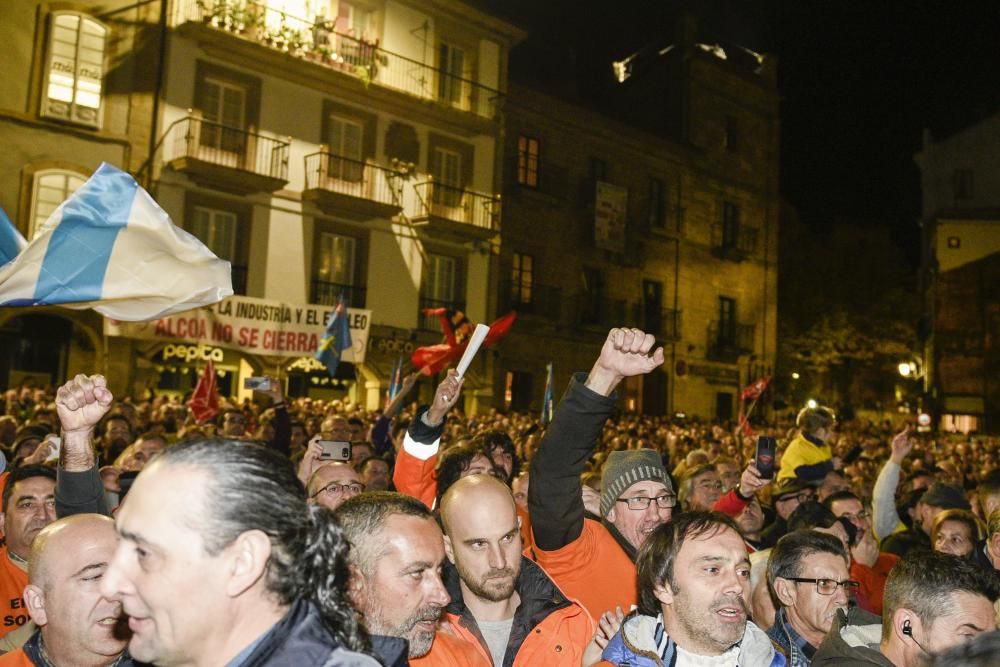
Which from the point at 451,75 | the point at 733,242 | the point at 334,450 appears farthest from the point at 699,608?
the point at 733,242

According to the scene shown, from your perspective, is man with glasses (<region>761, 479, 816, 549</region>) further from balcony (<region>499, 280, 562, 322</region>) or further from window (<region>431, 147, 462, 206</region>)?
balcony (<region>499, 280, 562, 322</region>)

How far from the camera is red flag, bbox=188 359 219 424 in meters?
12.1

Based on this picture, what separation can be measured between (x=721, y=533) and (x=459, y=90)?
22.7 metres

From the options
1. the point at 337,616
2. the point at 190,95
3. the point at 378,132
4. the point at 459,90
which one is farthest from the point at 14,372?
the point at 337,616

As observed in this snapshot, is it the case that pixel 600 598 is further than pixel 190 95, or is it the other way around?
pixel 190 95

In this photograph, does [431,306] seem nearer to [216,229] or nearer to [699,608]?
[216,229]

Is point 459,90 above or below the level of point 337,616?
above

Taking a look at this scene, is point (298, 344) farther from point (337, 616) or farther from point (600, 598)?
point (337, 616)

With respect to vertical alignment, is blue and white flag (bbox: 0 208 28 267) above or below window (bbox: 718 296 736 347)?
below

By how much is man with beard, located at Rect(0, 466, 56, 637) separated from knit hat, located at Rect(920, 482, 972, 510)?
6.15 meters

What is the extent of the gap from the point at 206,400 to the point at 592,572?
9322 millimetres

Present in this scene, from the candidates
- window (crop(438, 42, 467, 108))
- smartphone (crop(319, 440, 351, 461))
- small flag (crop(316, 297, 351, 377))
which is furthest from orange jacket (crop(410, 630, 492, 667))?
window (crop(438, 42, 467, 108))

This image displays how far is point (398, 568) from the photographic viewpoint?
2801 millimetres

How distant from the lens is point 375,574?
110 inches
